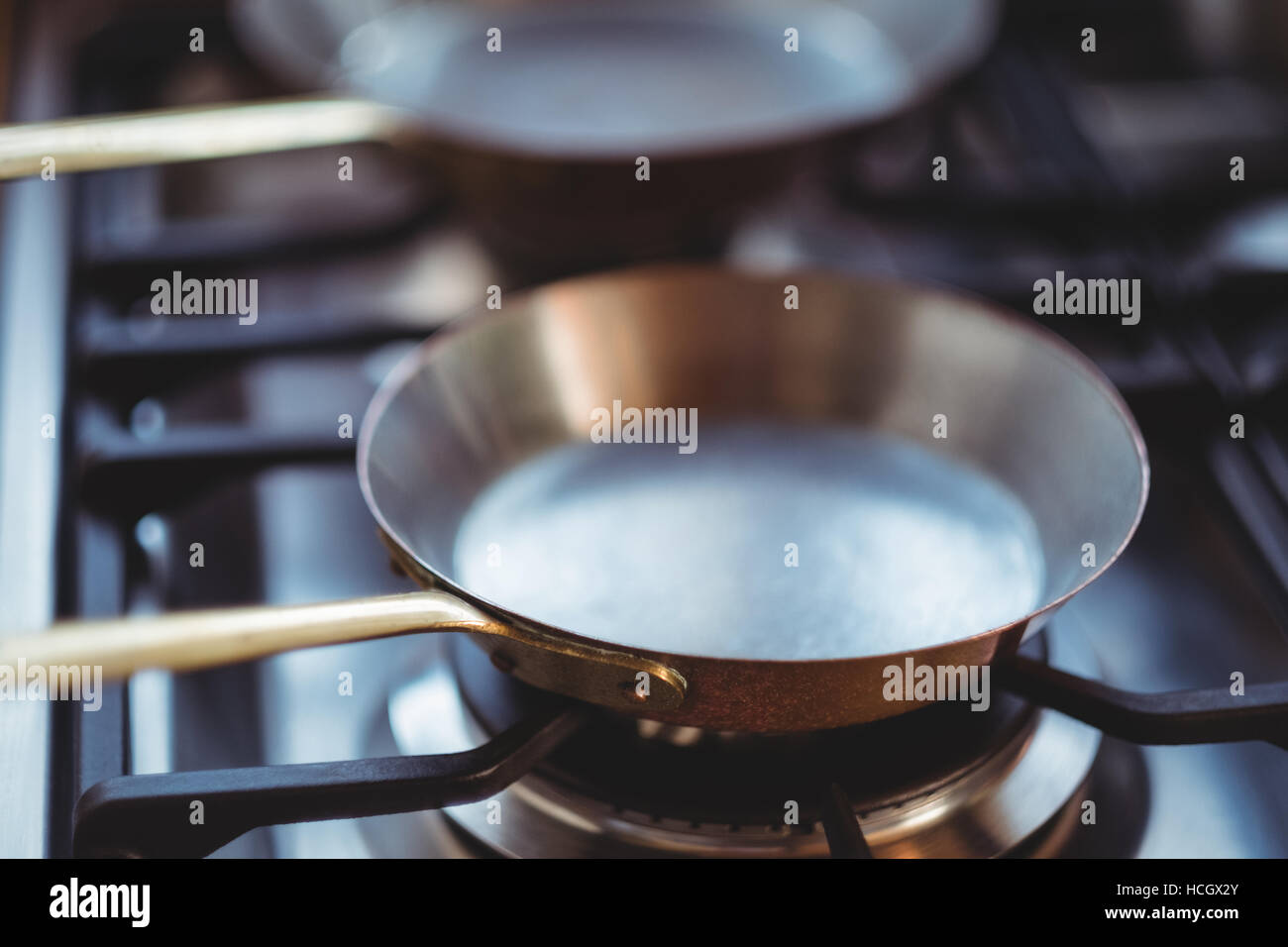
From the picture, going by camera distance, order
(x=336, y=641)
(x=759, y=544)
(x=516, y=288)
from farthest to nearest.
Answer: (x=516, y=288)
(x=759, y=544)
(x=336, y=641)

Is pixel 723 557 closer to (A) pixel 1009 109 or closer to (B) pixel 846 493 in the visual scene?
(B) pixel 846 493

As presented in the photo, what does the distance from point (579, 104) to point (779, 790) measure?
430 millimetres

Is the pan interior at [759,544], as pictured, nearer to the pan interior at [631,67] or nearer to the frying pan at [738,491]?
the frying pan at [738,491]

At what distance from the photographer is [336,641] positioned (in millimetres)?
300

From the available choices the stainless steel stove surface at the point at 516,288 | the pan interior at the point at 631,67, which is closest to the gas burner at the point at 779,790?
the stainless steel stove surface at the point at 516,288

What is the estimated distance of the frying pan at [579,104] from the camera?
0.48 meters

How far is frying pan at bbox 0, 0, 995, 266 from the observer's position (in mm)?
476

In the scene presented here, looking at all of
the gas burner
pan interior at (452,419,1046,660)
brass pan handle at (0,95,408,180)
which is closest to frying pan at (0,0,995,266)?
brass pan handle at (0,95,408,180)

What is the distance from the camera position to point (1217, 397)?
0.45 meters

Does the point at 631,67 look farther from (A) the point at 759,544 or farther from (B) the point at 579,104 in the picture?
(A) the point at 759,544

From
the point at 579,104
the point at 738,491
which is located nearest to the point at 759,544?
the point at 738,491

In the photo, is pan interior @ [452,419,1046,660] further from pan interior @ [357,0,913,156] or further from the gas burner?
pan interior @ [357,0,913,156]
